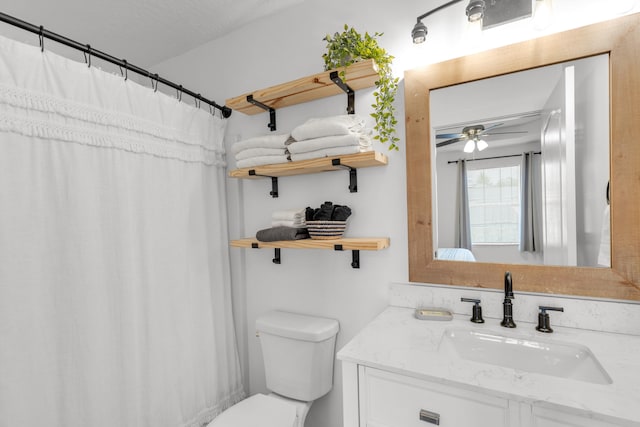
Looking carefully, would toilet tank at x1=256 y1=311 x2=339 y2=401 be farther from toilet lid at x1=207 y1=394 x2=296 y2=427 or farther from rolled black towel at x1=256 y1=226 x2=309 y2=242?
rolled black towel at x1=256 y1=226 x2=309 y2=242

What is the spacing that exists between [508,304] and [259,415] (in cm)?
110

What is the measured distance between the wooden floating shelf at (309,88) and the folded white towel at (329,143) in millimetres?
253

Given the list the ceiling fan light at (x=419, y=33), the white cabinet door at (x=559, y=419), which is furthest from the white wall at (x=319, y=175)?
the white cabinet door at (x=559, y=419)

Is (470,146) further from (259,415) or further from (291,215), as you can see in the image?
(259,415)

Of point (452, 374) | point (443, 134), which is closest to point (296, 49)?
point (443, 134)

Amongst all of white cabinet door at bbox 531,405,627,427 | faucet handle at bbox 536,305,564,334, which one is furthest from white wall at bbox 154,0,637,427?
white cabinet door at bbox 531,405,627,427

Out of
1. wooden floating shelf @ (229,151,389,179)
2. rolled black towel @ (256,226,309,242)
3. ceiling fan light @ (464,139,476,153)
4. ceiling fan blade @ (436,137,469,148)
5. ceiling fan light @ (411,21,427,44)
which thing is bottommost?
rolled black towel @ (256,226,309,242)

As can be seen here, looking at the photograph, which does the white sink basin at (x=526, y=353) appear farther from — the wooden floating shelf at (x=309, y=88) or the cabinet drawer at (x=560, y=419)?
the wooden floating shelf at (x=309, y=88)

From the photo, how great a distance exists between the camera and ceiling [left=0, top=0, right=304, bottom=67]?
1518mm

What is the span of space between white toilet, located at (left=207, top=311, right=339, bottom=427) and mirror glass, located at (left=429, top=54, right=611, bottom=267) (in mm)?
676

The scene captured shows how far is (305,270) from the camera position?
1.63 metres

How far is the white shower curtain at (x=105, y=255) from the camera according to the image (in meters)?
1.04

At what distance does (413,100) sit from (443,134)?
0.19m

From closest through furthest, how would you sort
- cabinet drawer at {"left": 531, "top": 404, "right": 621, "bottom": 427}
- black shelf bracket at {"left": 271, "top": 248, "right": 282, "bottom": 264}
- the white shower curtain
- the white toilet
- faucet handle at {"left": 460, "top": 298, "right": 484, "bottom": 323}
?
cabinet drawer at {"left": 531, "top": 404, "right": 621, "bottom": 427} → the white shower curtain → faucet handle at {"left": 460, "top": 298, "right": 484, "bottom": 323} → the white toilet → black shelf bracket at {"left": 271, "top": 248, "right": 282, "bottom": 264}
